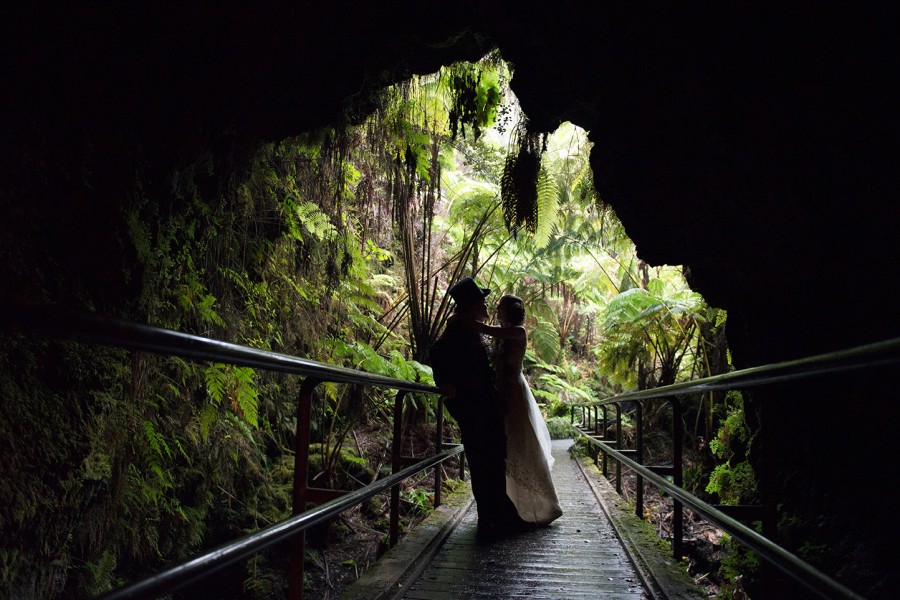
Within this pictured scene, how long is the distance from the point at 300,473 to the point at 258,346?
3.63 meters

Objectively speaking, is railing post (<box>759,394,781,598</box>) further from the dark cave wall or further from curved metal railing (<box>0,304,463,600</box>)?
curved metal railing (<box>0,304,463,600</box>)

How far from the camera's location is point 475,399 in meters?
4.01

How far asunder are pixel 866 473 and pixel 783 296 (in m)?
0.99

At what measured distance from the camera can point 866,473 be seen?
7.82ft

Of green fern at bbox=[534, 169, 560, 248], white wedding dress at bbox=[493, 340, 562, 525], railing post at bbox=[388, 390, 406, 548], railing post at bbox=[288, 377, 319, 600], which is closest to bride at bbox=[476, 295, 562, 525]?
white wedding dress at bbox=[493, 340, 562, 525]

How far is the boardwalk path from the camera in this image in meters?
2.61

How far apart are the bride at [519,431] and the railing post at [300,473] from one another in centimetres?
232

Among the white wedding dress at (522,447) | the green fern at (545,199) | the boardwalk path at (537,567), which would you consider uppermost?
the green fern at (545,199)

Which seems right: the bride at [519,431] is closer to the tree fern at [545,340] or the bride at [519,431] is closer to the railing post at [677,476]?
the railing post at [677,476]

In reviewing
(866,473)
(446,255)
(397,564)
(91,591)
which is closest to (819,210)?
(866,473)

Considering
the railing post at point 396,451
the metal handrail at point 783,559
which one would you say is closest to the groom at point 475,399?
the railing post at point 396,451

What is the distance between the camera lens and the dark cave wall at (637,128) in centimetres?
236

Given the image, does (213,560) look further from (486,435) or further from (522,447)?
(522,447)

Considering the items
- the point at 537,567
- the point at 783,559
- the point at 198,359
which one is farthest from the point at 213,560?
the point at 537,567
